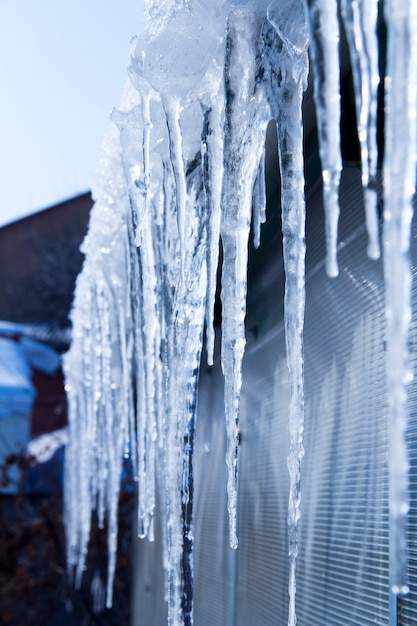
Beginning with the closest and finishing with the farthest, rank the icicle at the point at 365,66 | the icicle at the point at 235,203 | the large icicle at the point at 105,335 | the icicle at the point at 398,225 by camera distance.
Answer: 1. the icicle at the point at 398,225
2. the icicle at the point at 365,66
3. the icicle at the point at 235,203
4. the large icicle at the point at 105,335

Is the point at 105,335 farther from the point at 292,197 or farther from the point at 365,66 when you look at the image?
the point at 365,66

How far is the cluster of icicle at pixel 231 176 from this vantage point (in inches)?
37.6

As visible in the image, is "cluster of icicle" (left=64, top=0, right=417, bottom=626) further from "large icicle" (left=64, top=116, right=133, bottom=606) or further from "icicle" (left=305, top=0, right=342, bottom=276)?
"large icicle" (left=64, top=116, right=133, bottom=606)

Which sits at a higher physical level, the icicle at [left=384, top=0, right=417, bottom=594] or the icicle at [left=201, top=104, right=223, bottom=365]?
the icicle at [left=201, top=104, right=223, bottom=365]

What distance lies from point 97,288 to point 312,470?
1.90m

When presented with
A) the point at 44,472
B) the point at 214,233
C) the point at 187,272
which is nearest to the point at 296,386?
the point at 214,233

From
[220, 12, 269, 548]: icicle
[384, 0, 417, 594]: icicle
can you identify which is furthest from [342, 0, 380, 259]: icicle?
[220, 12, 269, 548]: icicle

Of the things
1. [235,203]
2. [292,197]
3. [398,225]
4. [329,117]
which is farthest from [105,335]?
[398,225]

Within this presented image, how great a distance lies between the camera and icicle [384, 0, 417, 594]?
3.04 feet

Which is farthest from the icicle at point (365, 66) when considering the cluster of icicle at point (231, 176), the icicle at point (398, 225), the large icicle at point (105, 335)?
the large icicle at point (105, 335)

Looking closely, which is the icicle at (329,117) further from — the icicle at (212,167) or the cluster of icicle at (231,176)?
the icicle at (212,167)

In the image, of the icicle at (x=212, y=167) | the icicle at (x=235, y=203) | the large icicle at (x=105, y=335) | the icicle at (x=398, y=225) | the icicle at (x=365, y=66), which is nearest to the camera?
the icicle at (x=398, y=225)

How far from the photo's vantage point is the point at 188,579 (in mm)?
2391

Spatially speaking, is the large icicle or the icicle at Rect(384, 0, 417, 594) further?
the large icicle
